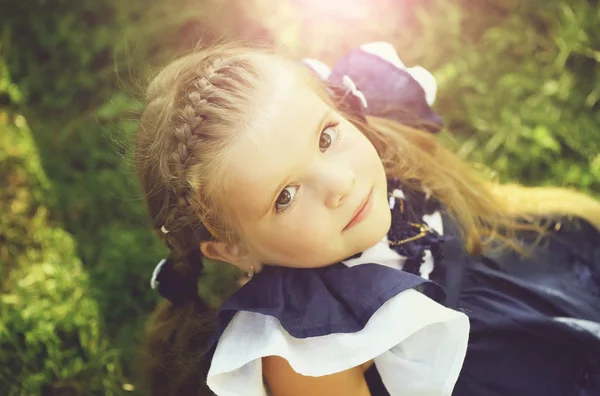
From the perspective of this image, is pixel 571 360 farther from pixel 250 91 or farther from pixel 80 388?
pixel 80 388

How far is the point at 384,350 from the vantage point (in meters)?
1.08

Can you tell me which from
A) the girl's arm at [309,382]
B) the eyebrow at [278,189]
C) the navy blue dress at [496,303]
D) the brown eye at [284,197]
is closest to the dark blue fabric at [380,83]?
the navy blue dress at [496,303]

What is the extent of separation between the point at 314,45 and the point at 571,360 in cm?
134

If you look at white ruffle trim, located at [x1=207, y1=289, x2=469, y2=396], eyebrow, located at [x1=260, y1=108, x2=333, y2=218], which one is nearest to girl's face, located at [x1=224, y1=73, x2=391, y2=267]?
eyebrow, located at [x1=260, y1=108, x2=333, y2=218]

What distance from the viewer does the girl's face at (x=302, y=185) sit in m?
1.07

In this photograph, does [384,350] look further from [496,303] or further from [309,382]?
[496,303]

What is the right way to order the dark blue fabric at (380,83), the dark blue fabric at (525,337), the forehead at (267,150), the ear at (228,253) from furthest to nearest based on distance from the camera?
the dark blue fabric at (380,83)
the dark blue fabric at (525,337)
the ear at (228,253)
the forehead at (267,150)

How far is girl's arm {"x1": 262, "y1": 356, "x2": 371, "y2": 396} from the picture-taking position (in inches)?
45.8

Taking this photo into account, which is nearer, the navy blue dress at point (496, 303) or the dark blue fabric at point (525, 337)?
the navy blue dress at point (496, 303)

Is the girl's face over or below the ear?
over

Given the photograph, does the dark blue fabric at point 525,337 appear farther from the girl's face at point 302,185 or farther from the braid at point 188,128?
the braid at point 188,128

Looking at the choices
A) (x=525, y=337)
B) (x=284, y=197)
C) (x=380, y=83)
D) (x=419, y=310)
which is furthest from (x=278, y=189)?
(x=525, y=337)

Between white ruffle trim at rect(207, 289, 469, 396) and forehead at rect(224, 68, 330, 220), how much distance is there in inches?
9.5

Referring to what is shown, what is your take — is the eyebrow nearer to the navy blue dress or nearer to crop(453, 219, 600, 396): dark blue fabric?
the navy blue dress
